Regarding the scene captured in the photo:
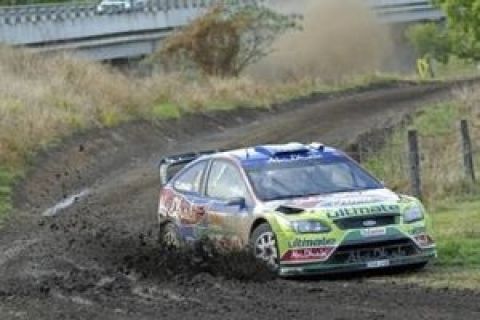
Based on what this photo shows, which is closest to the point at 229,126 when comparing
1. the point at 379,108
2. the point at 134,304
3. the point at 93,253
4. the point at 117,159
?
the point at 379,108

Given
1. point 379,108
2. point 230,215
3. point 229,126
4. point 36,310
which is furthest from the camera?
point 379,108

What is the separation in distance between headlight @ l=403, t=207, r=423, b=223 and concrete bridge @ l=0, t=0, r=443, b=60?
115 ft

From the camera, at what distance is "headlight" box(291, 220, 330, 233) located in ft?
42.7

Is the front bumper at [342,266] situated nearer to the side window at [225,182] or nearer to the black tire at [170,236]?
the side window at [225,182]

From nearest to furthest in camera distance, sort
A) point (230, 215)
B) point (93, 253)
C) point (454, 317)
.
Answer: point (454, 317), point (230, 215), point (93, 253)

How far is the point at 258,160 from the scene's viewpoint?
14703mm

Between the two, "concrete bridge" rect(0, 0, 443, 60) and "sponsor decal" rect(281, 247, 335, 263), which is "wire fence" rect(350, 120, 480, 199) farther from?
"concrete bridge" rect(0, 0, 443, 60)

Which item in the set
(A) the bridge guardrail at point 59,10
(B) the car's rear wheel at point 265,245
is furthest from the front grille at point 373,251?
(A) the bridge guardrail at point 59,10

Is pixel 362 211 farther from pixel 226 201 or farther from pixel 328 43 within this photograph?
pixel 328 43

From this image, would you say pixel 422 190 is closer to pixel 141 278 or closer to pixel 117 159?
pixel 141 278

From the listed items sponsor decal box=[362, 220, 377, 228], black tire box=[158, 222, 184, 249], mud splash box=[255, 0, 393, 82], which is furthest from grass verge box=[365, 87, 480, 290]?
mud splash box=[255, 0, 393, 82]

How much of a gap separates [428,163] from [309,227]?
30.9 feet

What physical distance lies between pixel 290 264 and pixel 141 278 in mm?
1492

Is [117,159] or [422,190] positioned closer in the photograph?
[422,190]
